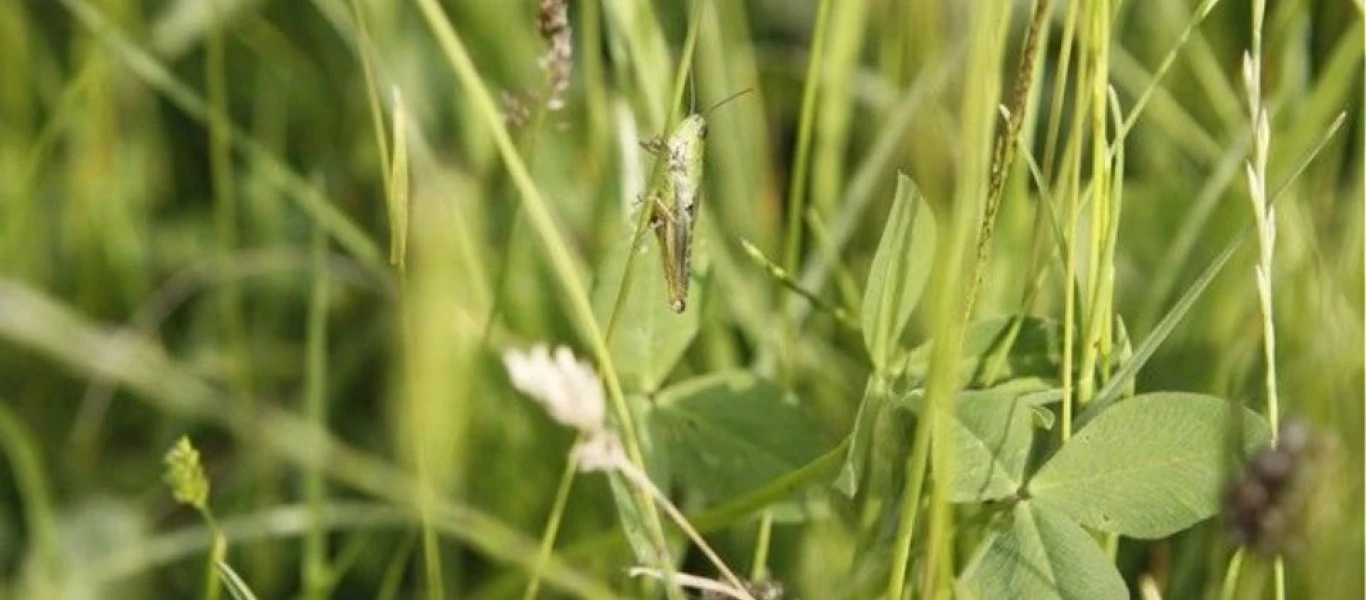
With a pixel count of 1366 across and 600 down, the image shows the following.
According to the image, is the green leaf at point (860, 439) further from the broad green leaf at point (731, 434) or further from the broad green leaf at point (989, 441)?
the broad green leaf at point (731, 434)

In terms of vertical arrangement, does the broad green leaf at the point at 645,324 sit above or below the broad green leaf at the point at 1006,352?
above

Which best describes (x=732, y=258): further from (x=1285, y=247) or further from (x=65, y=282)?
(x=65, y=282)

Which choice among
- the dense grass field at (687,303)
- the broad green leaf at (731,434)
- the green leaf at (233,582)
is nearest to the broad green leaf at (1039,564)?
the dense grass field at (687,303)

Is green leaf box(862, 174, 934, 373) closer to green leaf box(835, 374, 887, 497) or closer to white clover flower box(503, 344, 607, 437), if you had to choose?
green leaf box(835, 374, 887, 497)

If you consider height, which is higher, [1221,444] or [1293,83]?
[1293,83]

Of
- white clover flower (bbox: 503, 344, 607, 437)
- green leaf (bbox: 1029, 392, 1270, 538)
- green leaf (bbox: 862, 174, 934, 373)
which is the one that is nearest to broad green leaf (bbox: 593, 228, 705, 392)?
green leaf (bbox: 862, 174, 934, 373)

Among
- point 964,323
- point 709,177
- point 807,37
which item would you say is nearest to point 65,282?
point 709,177
